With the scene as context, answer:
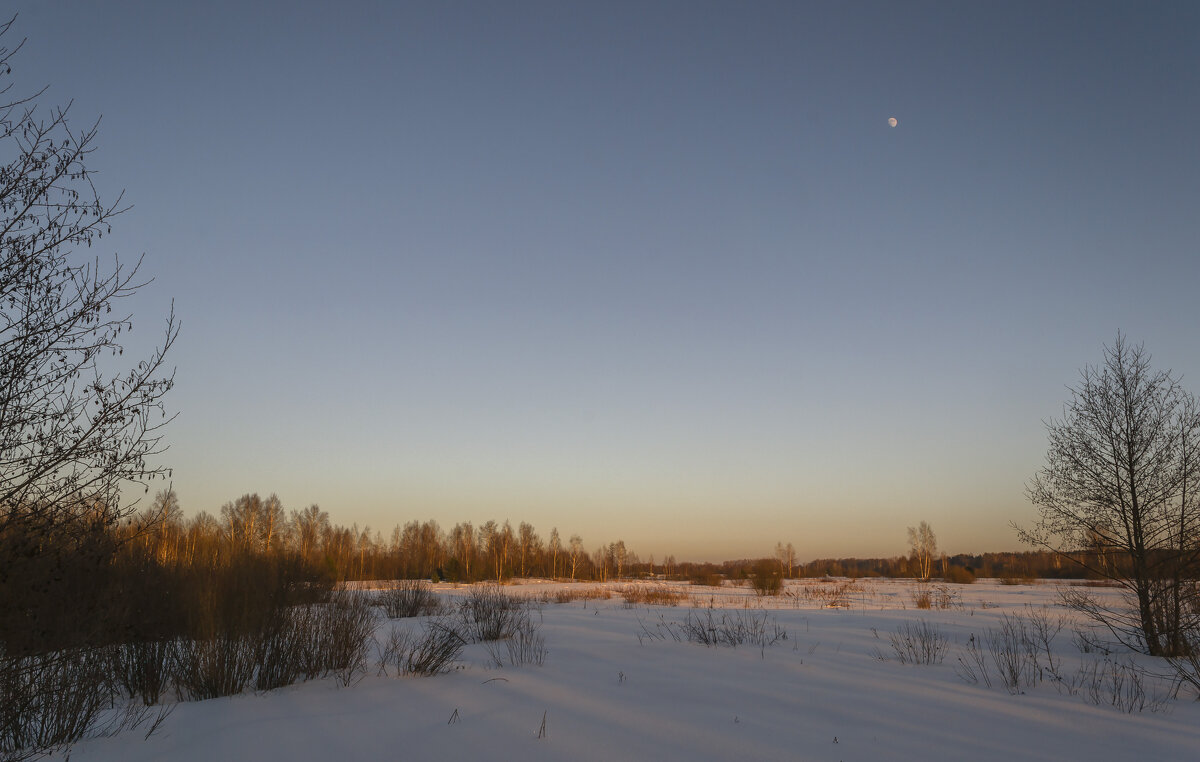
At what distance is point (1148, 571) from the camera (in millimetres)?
10477

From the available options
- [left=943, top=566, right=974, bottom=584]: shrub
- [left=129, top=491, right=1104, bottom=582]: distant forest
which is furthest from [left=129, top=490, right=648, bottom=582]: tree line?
[left=943, top=566, right=974, bottom=584]: shrub

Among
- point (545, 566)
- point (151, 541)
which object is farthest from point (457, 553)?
point (151, 541)

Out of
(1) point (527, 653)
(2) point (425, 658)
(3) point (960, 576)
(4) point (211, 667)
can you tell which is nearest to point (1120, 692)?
(1) point (527, 653)

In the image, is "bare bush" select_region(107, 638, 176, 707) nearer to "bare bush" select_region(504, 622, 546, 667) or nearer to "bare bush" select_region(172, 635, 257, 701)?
"bare bush" select_region(172, 635, 257, 701)

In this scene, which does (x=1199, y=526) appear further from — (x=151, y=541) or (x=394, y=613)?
(x=394, y=613)

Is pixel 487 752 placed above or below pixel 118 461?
below

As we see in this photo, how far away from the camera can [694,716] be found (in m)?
5.96

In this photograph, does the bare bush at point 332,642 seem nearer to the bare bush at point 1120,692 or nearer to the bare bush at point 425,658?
the bare bush at point 425,658

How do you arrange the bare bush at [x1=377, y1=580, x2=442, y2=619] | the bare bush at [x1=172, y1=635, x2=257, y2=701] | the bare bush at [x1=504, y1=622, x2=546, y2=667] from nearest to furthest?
1. the bare bush at [x1=172, y1=635, x2=257, y2=701]
2. the bare bush at [x1=504, y1=622, x2=546, y2=667]
3. the bare bush at [x1=377, y1=580, x2=442, y2=619]

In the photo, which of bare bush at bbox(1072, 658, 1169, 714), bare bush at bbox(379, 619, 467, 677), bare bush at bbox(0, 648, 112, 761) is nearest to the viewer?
bare bush at bbox(0, 648, 112, 761)

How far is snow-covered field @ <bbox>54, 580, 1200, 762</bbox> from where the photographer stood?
4.92 metres

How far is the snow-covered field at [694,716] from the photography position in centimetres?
492

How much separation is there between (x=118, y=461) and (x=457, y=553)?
295 feet

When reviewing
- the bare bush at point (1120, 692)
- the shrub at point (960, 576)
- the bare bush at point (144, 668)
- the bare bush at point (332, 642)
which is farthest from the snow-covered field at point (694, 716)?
the shrub at point (960, 576)
